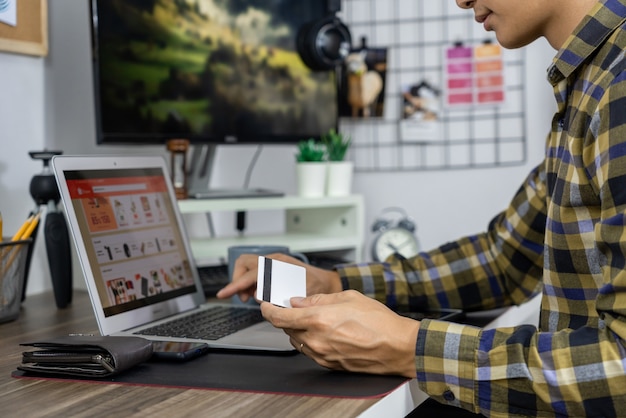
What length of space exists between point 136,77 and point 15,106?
0.22 meters

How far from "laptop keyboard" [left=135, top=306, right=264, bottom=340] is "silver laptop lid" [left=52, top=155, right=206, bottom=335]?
33 millimetres

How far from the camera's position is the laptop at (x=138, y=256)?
3.56 feet

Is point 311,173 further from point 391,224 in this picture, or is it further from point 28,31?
point 28,31

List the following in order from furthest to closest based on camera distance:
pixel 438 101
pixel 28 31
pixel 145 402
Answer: pixel 438 101 < pixel 28 31 < pixel 145 402

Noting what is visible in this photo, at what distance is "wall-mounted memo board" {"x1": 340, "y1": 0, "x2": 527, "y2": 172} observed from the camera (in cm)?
213

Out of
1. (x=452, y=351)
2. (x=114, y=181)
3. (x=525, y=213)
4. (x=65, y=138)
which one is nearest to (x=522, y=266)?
(x=525, y=213)

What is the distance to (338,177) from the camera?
184 cm

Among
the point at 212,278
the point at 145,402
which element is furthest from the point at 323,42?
the point at 145,402

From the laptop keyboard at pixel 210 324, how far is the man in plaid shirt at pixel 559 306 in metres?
0.05

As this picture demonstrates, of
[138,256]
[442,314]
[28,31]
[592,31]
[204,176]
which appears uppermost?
[28,31]

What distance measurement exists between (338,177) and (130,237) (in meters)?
0.73

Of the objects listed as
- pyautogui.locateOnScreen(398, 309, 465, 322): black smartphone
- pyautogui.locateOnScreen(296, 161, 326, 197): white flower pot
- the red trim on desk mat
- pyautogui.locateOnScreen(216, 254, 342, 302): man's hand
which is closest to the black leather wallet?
the red trim on desk mat

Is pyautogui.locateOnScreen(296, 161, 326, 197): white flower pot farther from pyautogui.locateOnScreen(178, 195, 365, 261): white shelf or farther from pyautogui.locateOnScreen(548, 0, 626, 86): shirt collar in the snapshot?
pyautogui.locateOnScreen(548, 0, 626, 86): shirt collar

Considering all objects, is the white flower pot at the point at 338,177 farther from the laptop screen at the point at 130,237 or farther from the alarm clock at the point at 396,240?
the laptop screen at the point at 130,237
